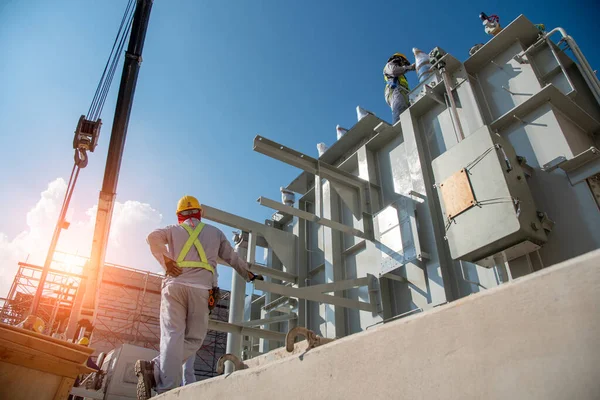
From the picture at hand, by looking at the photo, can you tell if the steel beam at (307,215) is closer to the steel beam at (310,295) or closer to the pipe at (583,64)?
the steel beam at (310,295)

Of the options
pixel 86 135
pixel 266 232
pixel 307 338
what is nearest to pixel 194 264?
pixel 307 338

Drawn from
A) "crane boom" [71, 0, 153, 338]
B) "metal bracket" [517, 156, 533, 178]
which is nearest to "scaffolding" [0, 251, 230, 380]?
"crane boom" [71, 0, 153, 338]

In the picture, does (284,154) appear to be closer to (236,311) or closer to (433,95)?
(433,95)

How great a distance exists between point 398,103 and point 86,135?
522 cm

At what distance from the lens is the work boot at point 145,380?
2506 mm

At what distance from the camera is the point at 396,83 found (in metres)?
6.86

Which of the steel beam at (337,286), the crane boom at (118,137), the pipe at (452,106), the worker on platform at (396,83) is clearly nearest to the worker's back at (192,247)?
the steel beam at (337,286)

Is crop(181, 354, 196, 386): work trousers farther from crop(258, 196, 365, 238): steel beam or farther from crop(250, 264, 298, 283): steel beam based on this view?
crop(250, 264, 298, 283): steel beam

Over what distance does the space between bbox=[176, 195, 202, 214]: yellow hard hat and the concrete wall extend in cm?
253

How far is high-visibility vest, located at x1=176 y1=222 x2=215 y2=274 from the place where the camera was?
3.09 meters

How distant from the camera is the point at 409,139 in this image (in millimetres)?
5527

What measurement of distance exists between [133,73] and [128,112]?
0.68 metres

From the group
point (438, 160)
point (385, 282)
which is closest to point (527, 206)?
point (438, 160)

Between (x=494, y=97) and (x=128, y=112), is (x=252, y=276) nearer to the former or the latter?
(x=494, y=97)
